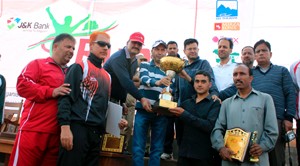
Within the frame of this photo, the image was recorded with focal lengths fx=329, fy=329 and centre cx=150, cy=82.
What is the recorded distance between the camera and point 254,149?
8.89 feet

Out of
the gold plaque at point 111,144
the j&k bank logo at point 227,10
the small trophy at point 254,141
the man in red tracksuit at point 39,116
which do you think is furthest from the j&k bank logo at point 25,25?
the small trophy at point 254,141

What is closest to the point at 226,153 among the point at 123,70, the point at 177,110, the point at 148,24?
the point at 177,110

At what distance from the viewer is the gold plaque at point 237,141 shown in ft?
8.79

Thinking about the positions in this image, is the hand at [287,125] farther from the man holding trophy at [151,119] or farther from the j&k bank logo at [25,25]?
the j&k bank logo at [25,25]

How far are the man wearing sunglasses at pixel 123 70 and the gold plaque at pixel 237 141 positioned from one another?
3.00 feet

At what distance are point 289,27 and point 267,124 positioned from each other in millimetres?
3363

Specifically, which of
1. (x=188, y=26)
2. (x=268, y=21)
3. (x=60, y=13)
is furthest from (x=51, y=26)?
(x=268, y=21)

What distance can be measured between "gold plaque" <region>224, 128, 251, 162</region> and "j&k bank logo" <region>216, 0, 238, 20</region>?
11.5 ft

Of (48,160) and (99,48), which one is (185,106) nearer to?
(99,48)

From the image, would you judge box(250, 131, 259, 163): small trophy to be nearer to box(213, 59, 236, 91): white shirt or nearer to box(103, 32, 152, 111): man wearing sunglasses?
box(213, 59, 236, 91): white shirt

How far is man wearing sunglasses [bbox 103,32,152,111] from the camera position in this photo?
3281 millimetres

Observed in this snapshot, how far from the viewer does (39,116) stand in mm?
2756

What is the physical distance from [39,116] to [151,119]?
124cm

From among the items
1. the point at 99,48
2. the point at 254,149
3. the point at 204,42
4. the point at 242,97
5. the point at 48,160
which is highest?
the point at 204,42
